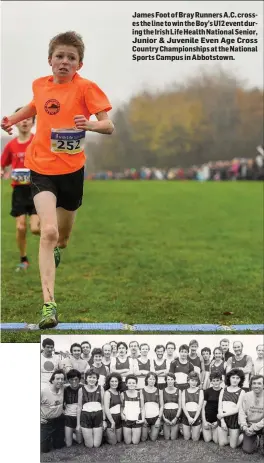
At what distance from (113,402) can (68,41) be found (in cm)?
178

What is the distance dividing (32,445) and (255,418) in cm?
101

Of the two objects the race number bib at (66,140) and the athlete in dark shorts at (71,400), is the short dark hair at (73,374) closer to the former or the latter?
the athlete in dark shorts at (71,400)

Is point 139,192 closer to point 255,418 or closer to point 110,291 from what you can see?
point 110,291

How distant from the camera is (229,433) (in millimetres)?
3307

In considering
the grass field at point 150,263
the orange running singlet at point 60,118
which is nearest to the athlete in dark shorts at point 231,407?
the grass field at point 150,263

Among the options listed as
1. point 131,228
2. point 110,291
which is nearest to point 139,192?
point 131,228

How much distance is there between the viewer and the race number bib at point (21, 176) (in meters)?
5.56

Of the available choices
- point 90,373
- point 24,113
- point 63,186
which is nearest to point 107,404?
point 90,373

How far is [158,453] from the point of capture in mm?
3320

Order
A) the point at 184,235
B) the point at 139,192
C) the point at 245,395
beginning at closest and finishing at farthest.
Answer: the point at 245,395, the point at 184,235, the point at 139,192

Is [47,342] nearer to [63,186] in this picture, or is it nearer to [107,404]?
[107,404]

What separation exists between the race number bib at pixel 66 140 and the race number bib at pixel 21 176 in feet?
6.23

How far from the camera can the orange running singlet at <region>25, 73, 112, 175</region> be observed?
366cm

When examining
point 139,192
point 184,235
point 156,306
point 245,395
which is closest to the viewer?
point 245,395
